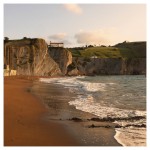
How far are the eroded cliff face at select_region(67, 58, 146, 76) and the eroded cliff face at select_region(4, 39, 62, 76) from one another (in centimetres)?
4736

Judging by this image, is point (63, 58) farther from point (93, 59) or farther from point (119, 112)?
point (119, 112)

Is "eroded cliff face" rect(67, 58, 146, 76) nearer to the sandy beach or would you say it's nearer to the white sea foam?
the sandy beach

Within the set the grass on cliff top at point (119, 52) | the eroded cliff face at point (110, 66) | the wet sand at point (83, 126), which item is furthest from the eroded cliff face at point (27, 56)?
the grass on cliff top at point (119, 52)

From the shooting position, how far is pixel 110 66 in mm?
144250

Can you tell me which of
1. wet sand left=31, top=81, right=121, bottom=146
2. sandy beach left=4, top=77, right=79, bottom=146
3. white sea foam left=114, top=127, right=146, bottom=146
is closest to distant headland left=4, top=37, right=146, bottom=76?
wet sand left=31, top=81, right=121, bottom=146

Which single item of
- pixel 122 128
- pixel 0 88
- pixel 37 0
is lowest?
pixel 122 128

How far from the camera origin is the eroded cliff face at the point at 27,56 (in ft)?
236

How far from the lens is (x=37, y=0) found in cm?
1016

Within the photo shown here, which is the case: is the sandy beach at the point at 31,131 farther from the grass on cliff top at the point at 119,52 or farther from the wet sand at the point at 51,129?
the grass on cliff top at the point at 119,52

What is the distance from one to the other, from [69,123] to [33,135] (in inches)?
120

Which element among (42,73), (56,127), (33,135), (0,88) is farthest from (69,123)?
(42,73)

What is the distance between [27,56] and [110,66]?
241 ft

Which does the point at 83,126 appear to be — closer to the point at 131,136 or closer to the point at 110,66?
the point at 131,136

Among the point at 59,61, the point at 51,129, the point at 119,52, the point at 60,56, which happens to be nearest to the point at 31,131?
the point at 51,129
